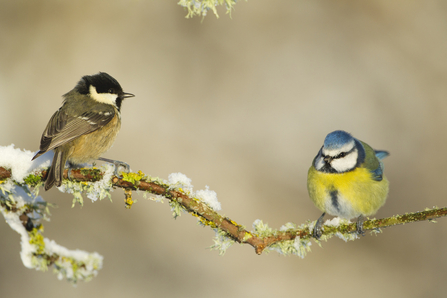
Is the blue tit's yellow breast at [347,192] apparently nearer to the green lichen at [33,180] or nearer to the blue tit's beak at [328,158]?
the blue tit's beak at [328,158]

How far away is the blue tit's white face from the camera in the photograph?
271cm

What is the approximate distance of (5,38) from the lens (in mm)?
5098

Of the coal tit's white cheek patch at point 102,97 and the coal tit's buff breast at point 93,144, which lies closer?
the coal tit's buff breast at point 93,144

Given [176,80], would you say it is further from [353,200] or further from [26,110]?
[353,200]

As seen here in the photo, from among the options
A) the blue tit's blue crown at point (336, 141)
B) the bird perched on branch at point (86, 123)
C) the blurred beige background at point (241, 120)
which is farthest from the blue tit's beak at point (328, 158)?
the blurred beige background at point (241, 120)

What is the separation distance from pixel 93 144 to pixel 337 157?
2.04 metres

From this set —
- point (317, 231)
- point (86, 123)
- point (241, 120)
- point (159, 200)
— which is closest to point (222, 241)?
point (159, 200)

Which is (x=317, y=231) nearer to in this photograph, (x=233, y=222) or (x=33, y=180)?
(x=233, y=222)

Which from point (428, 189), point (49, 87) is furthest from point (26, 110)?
point (428, 189)

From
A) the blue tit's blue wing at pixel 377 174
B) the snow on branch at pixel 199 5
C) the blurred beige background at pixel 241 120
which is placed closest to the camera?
the snow on branch at pixel 199 5

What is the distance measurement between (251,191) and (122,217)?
1.81m

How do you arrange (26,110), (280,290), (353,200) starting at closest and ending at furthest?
(353,200), (280,290), (26,110)

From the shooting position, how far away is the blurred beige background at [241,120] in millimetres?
4711

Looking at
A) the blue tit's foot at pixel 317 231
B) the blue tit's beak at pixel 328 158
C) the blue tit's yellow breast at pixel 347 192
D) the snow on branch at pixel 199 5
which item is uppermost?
the blue tit's beak at pixel 328 158
